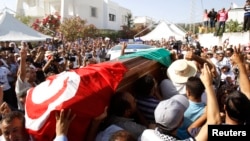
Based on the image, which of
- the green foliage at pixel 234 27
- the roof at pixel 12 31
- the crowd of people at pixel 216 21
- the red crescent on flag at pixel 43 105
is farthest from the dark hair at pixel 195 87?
the green foliage at pixel 234 27

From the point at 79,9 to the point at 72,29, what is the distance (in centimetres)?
775

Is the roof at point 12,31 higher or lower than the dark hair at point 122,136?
higher

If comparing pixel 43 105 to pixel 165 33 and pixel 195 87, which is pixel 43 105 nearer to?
pixel 195 87

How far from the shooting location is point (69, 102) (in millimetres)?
2328

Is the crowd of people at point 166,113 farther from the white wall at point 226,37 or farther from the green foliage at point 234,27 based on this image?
the green foliage at point 234,27

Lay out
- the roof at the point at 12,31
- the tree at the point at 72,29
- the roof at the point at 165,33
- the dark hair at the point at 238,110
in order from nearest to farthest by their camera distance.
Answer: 1. the dark hair at the point at 238,110
2. the roof at the point at 12,31
3. the roof at the point at 165,33
4. the tree at the point at 72,29

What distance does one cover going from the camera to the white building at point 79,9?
114 feet

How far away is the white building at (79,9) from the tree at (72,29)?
4427mm

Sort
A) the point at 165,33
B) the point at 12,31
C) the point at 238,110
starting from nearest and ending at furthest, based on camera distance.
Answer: the point at 238,110
the point at 12,31
the point at 165,33

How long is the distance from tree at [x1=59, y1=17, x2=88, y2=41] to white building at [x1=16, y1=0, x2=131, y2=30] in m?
4.43

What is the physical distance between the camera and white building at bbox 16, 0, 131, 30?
34656mm

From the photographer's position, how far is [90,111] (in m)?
2.45

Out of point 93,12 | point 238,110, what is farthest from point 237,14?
point 93,12

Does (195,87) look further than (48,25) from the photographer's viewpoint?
No
